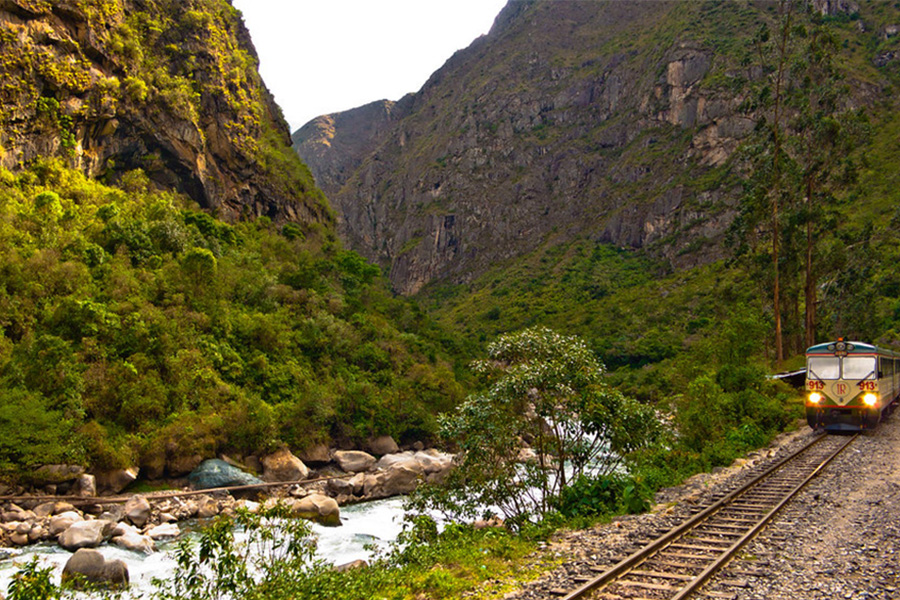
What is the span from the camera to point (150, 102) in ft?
156

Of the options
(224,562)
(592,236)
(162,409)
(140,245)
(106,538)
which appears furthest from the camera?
(592,236)

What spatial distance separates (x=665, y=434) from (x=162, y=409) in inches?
896

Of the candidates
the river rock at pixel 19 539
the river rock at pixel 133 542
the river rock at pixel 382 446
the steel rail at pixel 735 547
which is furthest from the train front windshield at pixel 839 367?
the river rock at pixel 19 539

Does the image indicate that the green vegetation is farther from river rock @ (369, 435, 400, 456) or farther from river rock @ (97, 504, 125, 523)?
river rock @ (97, 504, 125, 523)

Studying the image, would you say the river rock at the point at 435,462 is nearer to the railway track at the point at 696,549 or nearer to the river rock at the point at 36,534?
the river rock at the point at 36,534

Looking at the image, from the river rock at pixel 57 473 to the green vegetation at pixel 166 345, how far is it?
1.26 feet

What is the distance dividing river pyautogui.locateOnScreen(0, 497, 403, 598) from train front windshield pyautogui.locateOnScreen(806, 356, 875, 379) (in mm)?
15063

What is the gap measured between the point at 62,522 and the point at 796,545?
1922 centimetres

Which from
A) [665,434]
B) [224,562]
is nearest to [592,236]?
[665,434]

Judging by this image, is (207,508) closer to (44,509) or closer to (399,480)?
(44,509)

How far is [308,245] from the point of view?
60938 millimetres

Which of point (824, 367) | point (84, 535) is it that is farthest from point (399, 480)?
point (824, 367)

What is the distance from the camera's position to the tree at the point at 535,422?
1238 cm

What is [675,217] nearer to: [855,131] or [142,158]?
[855,131]
